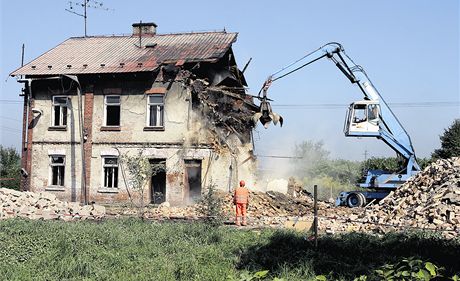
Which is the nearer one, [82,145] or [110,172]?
[110,172]

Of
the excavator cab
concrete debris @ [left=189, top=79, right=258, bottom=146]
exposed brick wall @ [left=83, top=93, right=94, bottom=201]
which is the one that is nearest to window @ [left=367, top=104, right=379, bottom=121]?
the excavator cab

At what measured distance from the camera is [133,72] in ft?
92.8

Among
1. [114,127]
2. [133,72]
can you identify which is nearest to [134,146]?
[114,127]

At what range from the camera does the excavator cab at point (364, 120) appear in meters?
24.9

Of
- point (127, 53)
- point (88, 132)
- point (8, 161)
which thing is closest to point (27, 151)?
point (88, 132)

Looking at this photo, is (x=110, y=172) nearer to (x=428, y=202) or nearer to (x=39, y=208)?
(x=39, y=208)

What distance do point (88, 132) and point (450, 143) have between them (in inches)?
810

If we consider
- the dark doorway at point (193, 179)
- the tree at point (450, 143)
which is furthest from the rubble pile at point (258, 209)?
the tree at point (450, 143)

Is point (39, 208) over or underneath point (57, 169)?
underneath

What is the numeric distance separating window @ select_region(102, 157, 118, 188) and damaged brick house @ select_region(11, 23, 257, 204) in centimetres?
5

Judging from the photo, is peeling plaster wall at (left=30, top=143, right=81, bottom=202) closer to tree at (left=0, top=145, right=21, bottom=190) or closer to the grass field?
tree at (left=0, top=145, right=21, bottom=190)

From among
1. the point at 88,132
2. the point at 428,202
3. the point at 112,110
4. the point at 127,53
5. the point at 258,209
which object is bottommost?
the point at 258,209

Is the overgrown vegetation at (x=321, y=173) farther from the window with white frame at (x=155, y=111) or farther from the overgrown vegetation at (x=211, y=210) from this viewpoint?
the overgrown vegetation at (x=211, y=210)

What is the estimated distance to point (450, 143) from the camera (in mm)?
32781
